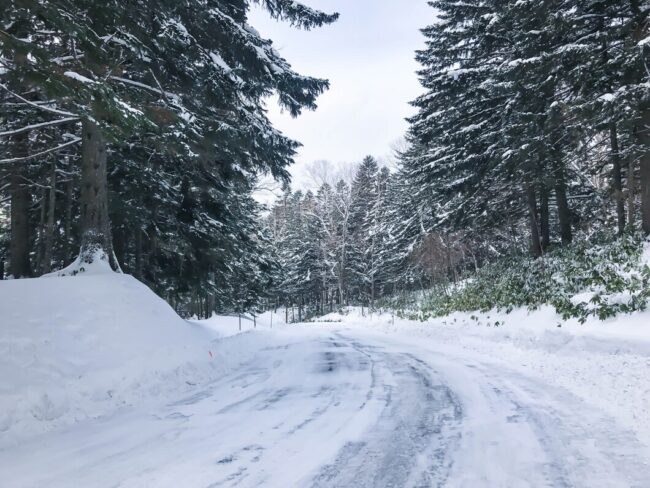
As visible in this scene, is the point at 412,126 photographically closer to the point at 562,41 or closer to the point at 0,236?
the point at 562,41

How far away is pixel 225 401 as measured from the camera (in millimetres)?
6102

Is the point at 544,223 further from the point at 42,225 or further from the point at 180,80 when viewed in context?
the point at 42,225

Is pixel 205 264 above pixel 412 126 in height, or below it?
below

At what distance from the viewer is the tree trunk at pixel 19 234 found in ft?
40.3

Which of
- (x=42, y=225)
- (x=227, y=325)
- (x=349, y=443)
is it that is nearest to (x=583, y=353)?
(x=349, y=443)

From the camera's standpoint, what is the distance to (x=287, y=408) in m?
5.55

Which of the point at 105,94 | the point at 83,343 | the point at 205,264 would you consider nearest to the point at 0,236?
the point at 205,264

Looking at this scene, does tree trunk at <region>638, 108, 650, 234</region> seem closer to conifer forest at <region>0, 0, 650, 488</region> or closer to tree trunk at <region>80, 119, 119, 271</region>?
conifer forest at <region>0, 0, 650, 488</region>

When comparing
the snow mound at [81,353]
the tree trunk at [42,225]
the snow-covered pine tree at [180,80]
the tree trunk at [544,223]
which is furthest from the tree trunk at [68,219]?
the tree trunk at [544,223]

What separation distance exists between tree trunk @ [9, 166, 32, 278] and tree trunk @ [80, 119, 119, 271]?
4623 millimetres

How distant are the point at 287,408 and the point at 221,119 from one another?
792cm

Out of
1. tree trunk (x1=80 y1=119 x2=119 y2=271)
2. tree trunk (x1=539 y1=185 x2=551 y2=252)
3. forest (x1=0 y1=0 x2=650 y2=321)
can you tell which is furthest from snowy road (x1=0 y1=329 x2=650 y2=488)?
tree trunk (x1=539 y1=185 x2=551 y2=252)

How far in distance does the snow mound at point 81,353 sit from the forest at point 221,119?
60.9 inches

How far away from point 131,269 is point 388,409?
1131cm
